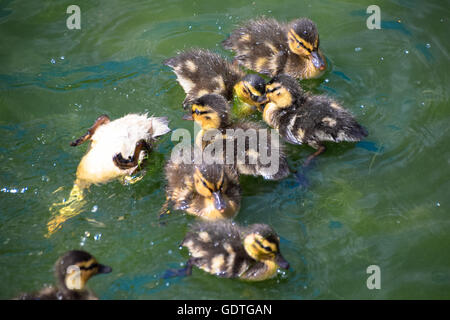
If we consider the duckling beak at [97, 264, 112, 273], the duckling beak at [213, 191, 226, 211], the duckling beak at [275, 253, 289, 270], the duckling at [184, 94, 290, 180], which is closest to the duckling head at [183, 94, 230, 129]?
the duckling at [184, 94, 290, 180]

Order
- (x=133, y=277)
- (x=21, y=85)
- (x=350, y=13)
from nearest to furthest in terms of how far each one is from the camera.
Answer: (x=133, y=277) → (x=21, y=85) → (x=350, y=13)

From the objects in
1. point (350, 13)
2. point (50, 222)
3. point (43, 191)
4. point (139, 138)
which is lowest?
point (50, 222)

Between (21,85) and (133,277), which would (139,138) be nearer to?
(133,277)

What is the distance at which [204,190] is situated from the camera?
3326 mm

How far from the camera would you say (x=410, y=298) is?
9.84ft

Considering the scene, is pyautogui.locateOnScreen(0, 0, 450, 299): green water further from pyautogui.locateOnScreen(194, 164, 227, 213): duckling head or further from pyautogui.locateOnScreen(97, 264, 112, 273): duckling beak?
pyautogui.locateOnScreen(194, 164, 227, 213): duckling head

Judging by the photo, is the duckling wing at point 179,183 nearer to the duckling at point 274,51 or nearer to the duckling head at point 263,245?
the duckling head at point 263,245

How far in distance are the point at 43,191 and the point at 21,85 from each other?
4.23ft

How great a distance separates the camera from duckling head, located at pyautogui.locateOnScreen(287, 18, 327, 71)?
4219 mm

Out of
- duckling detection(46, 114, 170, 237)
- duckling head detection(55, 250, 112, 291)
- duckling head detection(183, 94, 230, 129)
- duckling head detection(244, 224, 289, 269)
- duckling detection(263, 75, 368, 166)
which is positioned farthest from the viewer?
duckling detection(263, 75, 368, 166)

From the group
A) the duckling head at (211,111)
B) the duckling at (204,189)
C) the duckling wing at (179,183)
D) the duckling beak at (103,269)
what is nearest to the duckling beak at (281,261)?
the duckling at (204,189)

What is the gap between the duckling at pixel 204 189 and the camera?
327 centimetres
